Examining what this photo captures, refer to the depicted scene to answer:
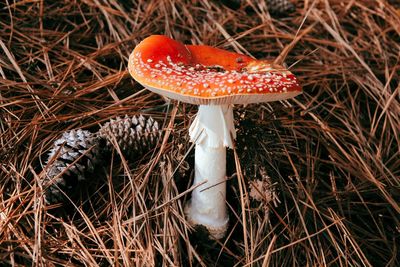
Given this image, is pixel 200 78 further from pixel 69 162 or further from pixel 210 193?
pixel 69 162

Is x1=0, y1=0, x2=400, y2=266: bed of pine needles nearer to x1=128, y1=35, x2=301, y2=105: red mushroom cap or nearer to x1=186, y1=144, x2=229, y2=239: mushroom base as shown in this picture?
x1=186, y1=144, x2=229, y2=239: mushroom base

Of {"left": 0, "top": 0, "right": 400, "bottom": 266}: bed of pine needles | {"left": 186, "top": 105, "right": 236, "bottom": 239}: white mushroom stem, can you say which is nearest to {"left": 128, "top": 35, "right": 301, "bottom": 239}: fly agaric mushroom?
{"left": 186, "top": 105, "right": 236, "bottom": 239}: white mushroom stem

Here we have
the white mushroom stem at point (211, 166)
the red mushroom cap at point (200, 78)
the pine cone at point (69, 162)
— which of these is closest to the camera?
the red mushroom cap at point (200, 78)

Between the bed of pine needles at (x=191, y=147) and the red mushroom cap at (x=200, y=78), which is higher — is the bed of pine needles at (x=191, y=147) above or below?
below

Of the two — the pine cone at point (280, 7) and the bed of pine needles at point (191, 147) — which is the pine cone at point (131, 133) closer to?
the bed of pine needles at point (191, 147)

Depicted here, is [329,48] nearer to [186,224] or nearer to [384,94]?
[384,94]

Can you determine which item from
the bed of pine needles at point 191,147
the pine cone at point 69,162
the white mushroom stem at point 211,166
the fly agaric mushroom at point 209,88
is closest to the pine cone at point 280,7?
the bed of pine needles at point 191,147

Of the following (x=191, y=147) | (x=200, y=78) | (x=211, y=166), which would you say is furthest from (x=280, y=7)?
(x=200, y=78)
